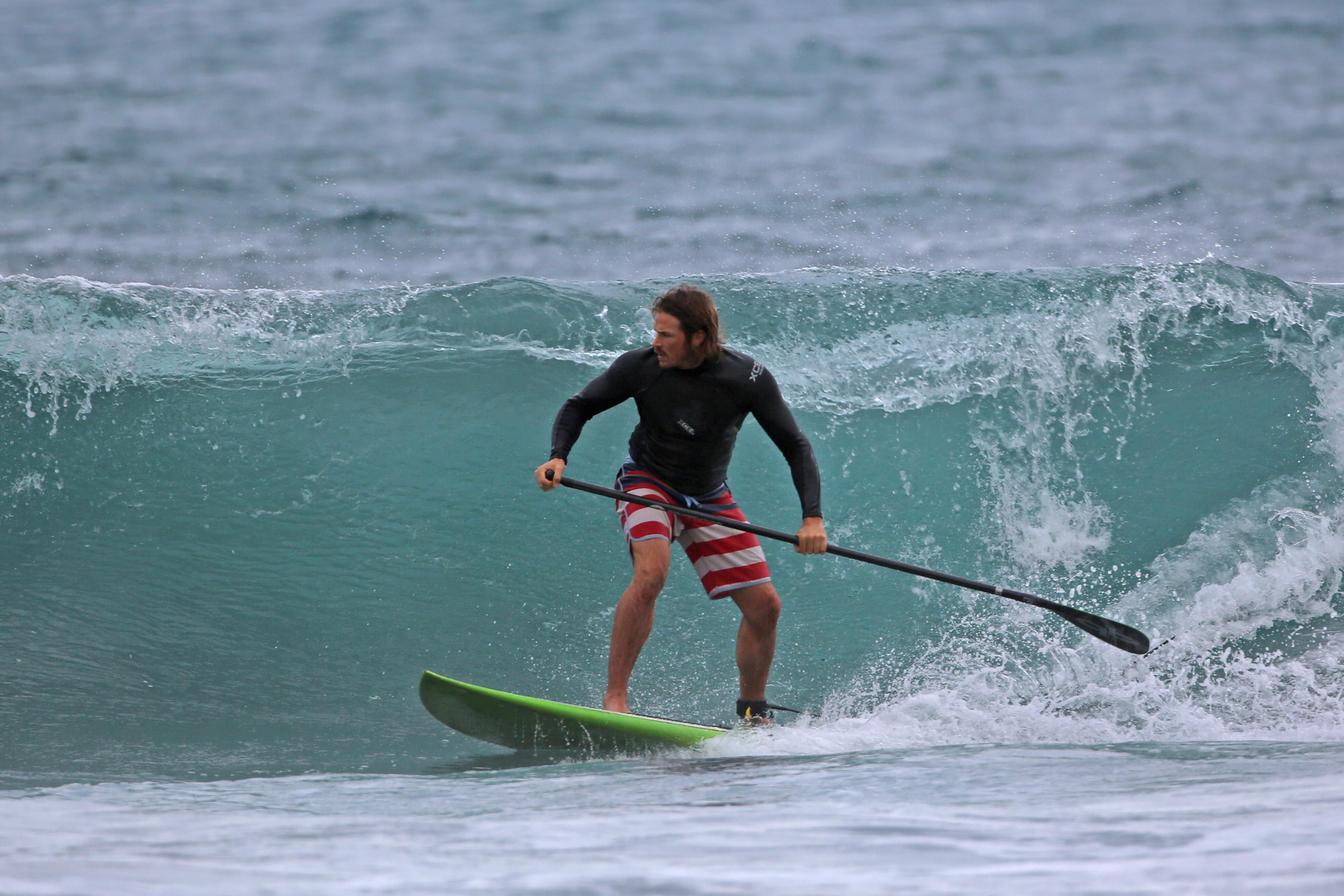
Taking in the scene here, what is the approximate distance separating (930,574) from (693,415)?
875 millimetres

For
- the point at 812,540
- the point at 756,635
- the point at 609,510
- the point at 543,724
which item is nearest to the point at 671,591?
the point at 609,510

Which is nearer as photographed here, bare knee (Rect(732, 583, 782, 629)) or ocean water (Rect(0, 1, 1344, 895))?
ocean water (Rect(0, 1, 1344, 895))

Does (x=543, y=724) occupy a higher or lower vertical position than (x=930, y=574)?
lower

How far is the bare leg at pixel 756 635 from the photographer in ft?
10.8

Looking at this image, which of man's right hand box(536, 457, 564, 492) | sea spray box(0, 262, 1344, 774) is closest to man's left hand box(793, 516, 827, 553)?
sea spray box(0, 262, 1344, 774)

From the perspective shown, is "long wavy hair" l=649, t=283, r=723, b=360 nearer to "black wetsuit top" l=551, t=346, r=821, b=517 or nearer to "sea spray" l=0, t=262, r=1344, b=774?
"black wetsuit top" l=551, t=346, r=821, b=517

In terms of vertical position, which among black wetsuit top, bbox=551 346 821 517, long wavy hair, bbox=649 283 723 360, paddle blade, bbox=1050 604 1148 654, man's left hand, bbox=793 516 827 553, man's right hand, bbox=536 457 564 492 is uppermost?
long wavy hair, bbox=649 283 723 360

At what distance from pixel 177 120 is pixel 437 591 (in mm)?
17082

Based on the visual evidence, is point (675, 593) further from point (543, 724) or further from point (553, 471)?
point (553, 471)

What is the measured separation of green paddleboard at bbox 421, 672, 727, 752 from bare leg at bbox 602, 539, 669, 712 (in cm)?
7

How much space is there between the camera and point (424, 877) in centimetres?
161

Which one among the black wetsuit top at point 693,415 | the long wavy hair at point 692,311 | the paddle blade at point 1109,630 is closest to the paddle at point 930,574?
the paddle blade at point 1109,630

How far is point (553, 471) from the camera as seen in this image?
3172 millimetres

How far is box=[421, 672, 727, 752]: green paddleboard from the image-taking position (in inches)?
125
